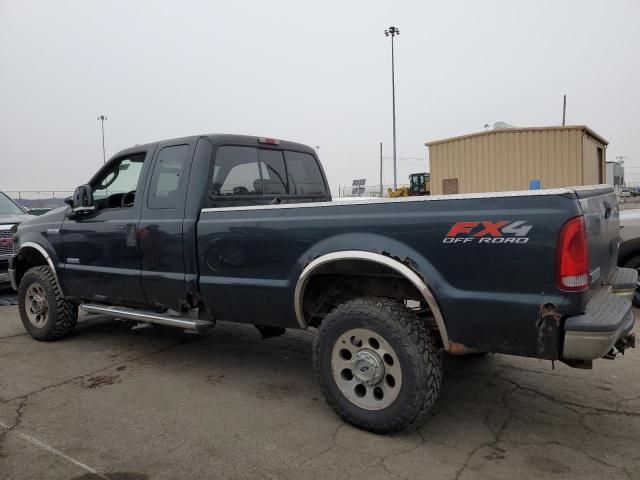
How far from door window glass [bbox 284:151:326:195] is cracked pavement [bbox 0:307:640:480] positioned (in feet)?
5.46

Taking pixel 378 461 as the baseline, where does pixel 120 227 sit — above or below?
above

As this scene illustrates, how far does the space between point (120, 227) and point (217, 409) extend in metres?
1.97

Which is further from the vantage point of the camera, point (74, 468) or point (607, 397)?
point (607, 397)

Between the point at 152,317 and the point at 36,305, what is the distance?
205 cm

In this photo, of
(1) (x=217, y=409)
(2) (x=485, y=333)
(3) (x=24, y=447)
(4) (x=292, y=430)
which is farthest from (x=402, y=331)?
(3) (x=24, y=447)

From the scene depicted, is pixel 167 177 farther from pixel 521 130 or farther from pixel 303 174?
pixel 521 130

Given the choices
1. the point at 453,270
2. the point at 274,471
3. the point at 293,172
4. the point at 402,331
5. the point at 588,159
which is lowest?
the point at 274,471

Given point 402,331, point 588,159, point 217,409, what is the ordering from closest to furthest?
1. point 402,331
2. point 217,409
3. point 588,159

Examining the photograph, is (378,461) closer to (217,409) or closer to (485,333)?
(485,333)

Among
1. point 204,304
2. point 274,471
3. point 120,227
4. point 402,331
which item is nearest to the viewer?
point 274,471

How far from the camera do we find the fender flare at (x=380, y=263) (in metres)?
3.08

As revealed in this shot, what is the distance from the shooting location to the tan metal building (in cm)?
1709

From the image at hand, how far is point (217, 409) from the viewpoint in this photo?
3.83 metres

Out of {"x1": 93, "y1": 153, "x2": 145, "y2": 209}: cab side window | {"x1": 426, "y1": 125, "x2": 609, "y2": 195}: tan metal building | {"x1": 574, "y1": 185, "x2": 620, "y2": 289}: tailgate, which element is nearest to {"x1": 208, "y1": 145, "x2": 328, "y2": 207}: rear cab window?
{"x1": 93, "y1": 153, "x2": 145, "y2": 209}: cab side window
